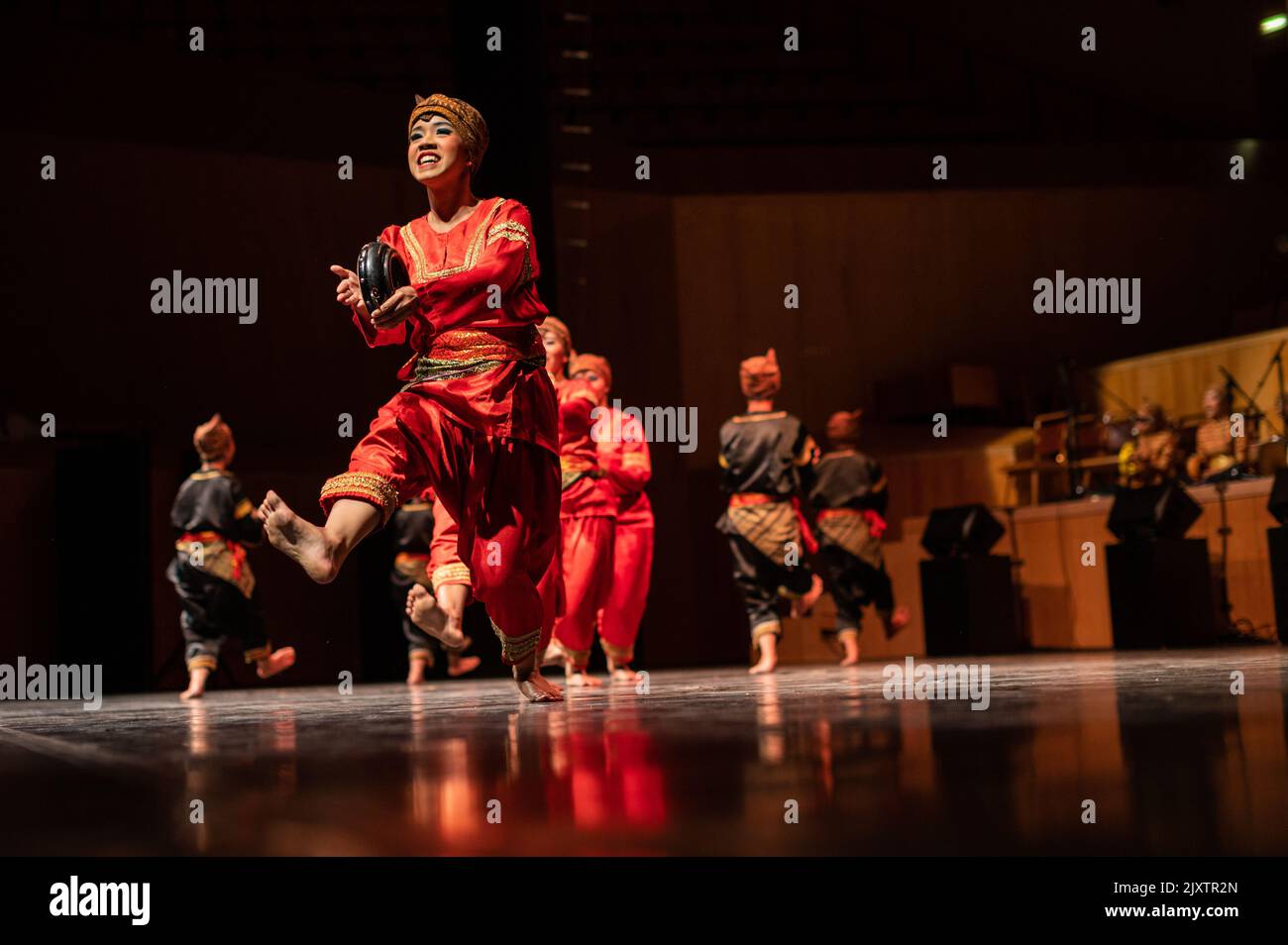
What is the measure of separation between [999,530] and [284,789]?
773 centimetres

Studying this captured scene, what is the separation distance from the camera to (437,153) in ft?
12.0

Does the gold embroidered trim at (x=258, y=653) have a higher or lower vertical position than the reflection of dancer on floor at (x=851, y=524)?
lower

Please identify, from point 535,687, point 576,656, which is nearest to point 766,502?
point 576,656

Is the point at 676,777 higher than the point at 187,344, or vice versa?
the point at 187,344

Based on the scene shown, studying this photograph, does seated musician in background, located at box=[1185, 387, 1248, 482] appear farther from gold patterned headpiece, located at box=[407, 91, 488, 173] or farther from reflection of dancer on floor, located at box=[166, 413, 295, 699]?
gold patterned headpiece, located at box=[407, 91, 488, 173]

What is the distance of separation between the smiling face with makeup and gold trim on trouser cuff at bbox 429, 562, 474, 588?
1253 mm

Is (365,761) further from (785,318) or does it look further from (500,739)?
(785,318)

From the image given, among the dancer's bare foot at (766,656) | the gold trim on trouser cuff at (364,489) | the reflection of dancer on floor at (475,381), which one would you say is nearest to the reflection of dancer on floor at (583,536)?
the dancer's bare foot at (766,656)

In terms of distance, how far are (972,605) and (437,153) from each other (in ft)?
20.7

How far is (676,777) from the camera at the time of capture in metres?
1.96

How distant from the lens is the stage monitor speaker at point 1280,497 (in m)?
6.70

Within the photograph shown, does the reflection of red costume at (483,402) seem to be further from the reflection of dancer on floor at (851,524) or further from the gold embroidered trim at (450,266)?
the reflection of dancer on floor at (851,524)

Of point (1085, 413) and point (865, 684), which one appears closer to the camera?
point (865, 684)
